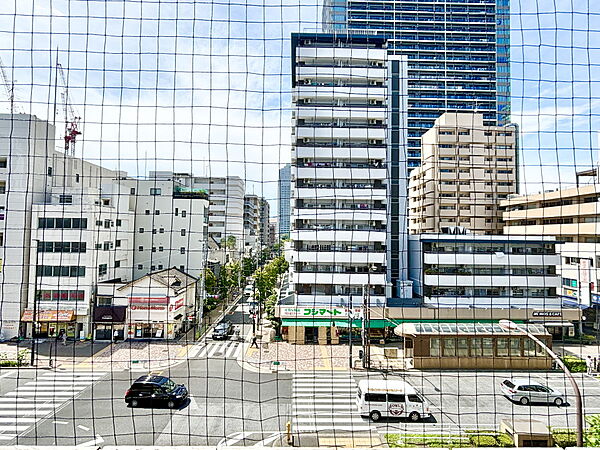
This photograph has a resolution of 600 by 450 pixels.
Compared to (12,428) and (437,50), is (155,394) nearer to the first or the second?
(12,428)

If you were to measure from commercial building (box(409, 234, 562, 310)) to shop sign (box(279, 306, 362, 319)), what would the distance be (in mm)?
1015

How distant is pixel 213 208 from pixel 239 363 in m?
7.48

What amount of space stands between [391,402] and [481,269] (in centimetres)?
308

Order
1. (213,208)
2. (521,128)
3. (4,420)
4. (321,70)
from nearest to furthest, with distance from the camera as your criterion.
A: (521,128) < (4,420) < (321,70) < (213,208)

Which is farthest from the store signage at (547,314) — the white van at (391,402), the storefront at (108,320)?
the storefront at (108,320)

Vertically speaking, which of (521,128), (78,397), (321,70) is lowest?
(78,397)

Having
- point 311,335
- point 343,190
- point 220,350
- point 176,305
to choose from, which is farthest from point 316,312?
point 176,305

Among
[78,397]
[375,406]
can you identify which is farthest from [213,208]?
[375,406]

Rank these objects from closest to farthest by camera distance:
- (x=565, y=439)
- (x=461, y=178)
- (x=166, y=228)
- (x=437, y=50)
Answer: (x=565, y=439) → (x=166, y=228) → (x=461, y=178) → (x=437, y=50)

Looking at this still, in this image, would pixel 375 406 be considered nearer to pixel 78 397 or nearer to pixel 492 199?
pixel 78 397

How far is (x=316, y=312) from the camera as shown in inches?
236

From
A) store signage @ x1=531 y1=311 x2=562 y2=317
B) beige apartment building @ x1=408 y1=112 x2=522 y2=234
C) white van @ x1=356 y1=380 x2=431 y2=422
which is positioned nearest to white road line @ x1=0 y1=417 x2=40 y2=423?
white van @ x1=356 y1=380 x2=431 y2=422

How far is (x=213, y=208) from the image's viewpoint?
40.4 feet

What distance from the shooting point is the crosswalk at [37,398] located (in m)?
3.47
